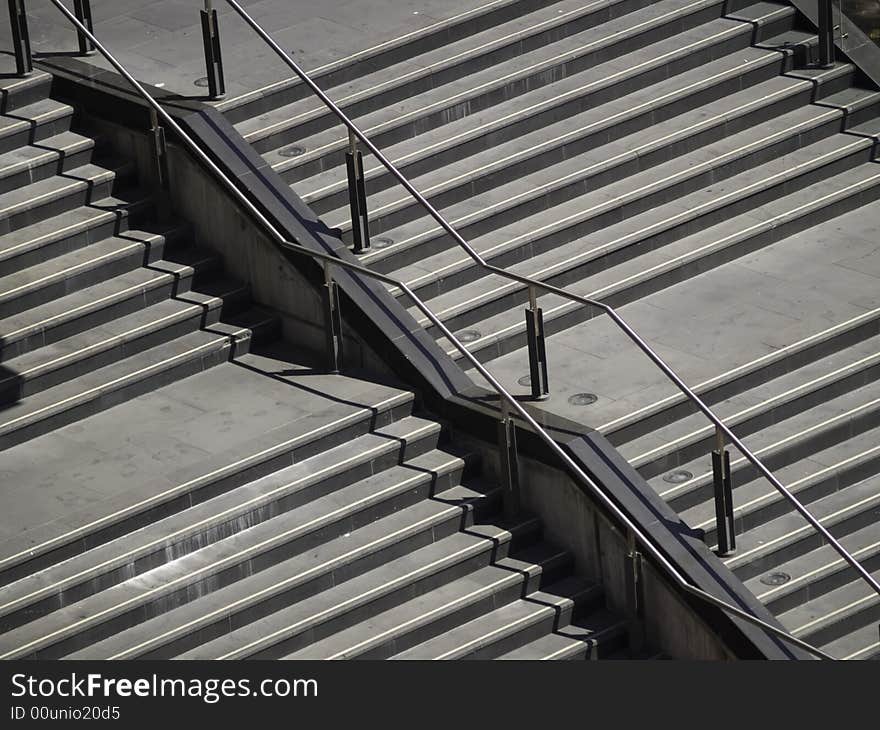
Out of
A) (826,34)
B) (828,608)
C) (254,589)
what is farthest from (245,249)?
(826,34)

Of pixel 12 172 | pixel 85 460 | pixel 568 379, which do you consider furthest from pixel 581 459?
pixel 12 172

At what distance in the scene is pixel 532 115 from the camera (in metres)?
16.5

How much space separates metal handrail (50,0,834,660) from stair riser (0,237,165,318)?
66 cm

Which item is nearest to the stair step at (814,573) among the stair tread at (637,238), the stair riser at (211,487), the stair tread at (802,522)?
the stair tread at (802,522)

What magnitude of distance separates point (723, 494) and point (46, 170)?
5128 mm

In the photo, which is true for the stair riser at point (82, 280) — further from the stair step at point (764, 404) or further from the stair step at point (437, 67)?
the stair step at point (764, 404)

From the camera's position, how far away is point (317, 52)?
1677cm

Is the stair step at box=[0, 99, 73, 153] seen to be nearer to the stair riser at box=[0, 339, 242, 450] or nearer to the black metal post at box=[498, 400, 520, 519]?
the stair riser at box=[0, 339, 242, 450]

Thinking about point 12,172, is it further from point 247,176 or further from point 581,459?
point 581,459

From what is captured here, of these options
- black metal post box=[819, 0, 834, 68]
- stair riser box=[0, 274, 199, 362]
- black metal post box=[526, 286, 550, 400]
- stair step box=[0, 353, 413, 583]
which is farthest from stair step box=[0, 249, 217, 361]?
black metal post box=[819, 0, 834, 68]

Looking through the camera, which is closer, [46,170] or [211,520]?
[211,520]

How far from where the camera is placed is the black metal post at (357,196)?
49.0 ft

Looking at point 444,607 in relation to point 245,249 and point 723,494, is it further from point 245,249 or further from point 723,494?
point 245,249

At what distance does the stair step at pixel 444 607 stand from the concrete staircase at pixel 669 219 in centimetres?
87
